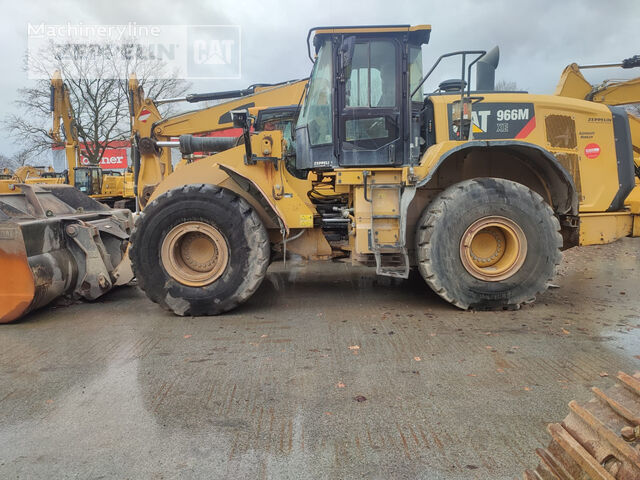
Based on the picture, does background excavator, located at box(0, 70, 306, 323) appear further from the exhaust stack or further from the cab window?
the exhaust stack

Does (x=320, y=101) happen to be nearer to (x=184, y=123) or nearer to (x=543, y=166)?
(x=543, y=166)

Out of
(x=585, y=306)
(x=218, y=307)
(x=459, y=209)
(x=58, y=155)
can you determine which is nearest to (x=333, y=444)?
(x=218, y=307)

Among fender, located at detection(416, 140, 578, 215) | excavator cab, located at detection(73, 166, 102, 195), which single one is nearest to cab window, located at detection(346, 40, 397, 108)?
fender, located at detection(416, 140, 578, 215)

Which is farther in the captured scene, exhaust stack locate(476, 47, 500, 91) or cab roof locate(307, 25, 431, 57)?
exhaust stack locate(476, 47, 500, 91)

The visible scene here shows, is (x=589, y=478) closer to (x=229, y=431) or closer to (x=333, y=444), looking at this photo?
(x=333, y=444)

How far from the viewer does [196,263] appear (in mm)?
4934

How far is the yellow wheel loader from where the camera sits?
4.60 m

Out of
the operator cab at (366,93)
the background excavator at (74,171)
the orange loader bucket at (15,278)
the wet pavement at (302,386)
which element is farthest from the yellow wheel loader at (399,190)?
the background excavator at (74,171)

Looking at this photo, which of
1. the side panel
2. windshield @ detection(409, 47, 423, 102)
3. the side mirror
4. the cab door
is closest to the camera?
the side mirror

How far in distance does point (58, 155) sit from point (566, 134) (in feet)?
161

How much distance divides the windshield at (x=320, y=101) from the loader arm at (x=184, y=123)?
3.48m

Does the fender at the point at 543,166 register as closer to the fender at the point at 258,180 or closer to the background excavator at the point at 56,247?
the fender at the point at 258,180

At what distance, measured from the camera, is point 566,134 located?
17.0 feet

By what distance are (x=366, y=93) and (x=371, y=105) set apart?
0.45ft
